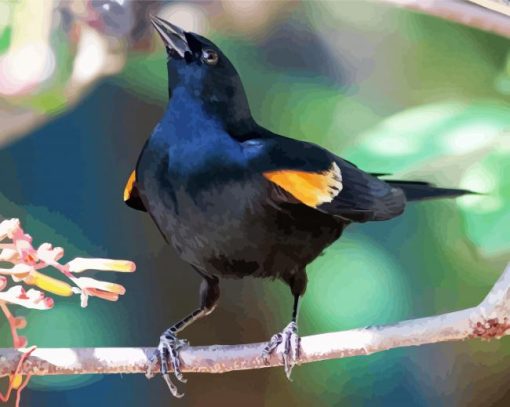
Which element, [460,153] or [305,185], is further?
[460,153]

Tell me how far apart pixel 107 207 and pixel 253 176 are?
0.25 m

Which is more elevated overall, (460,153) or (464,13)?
(464,13)

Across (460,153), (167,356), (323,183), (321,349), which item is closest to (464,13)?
(460,153)

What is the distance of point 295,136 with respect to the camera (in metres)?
0.95

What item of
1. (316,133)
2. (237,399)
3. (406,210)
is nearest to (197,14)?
(316,133)

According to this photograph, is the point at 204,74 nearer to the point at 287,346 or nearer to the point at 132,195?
the point at 132,195

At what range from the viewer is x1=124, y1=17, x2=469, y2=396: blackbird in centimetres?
84

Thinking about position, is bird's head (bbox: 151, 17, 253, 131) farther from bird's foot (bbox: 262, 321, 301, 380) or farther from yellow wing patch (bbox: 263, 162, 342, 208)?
bird's foot (bbox: 262, 321, 301, 380)

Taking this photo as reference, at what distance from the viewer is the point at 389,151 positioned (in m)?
0.94

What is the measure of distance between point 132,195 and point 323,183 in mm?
276

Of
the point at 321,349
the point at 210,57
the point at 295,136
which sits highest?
the point at 210,57

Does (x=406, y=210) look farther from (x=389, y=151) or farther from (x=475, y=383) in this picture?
(x=475, y=383)

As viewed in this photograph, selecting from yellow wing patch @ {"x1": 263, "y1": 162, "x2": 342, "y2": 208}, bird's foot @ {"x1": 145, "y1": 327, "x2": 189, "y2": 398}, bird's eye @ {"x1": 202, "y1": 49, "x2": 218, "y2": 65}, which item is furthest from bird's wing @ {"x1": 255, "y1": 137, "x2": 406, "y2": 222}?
bird's foot @ {"x1": 145, "y1": 327, "x2": 189, "y2": 398}

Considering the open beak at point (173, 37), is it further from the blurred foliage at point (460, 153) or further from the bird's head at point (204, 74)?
the blurred foliage at point (460, 153)
